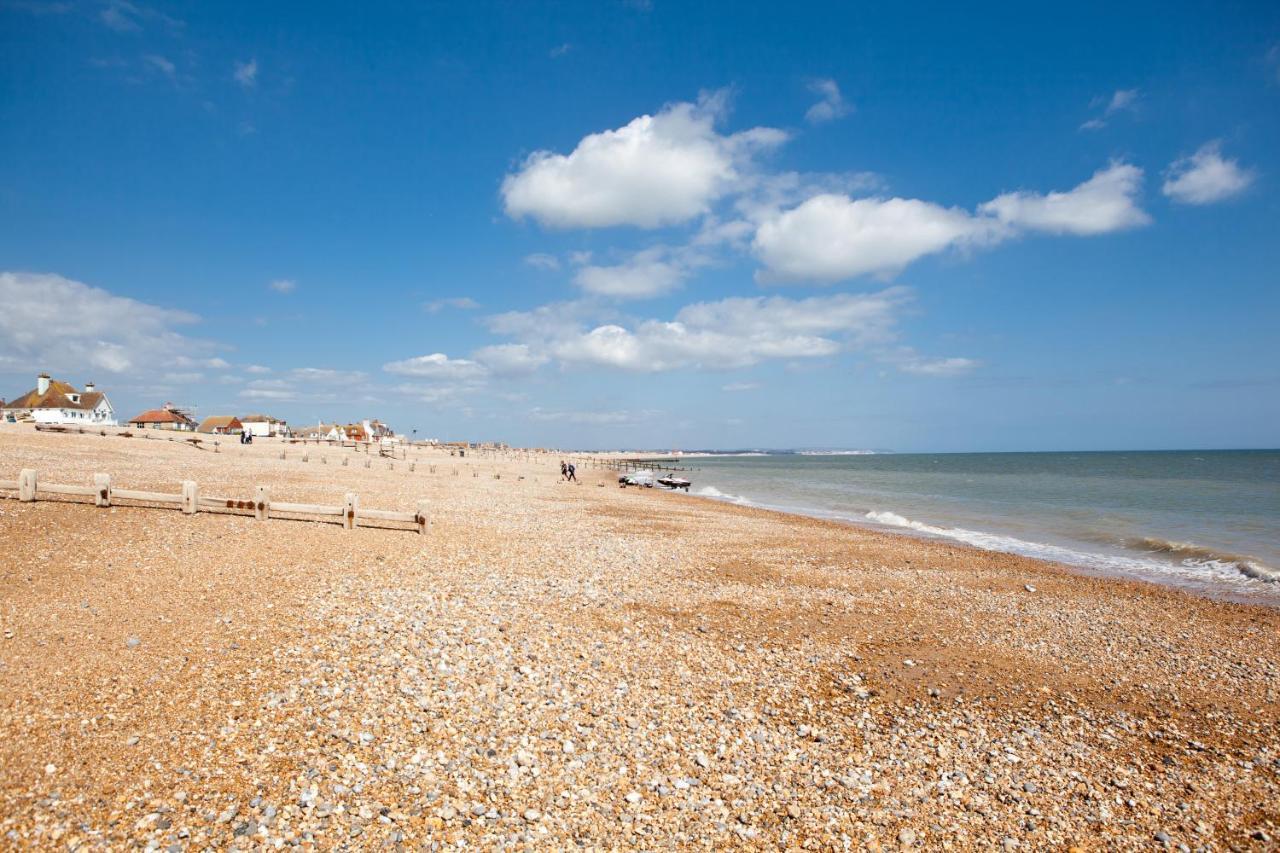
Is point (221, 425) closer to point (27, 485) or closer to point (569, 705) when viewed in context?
point (27, 485)

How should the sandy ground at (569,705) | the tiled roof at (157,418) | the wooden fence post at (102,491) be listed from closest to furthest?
the sandy ground at (569,705) < the wooden fence post at (102,491) < the tiled roof at (157,418)

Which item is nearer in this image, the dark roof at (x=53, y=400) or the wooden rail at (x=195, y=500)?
the wooden rail at (x=195, y=500)

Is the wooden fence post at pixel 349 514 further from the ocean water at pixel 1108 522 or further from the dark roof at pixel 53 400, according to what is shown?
the dark roof at pixel 53 400

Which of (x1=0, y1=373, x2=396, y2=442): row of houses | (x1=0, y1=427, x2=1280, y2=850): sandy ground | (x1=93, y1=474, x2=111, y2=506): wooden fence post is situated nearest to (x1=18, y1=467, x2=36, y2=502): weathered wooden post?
(x1=0, y1=427, x2=1280, y2=850): sandy ground

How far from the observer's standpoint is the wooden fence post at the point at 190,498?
14586mm

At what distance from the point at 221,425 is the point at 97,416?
15.4 meters

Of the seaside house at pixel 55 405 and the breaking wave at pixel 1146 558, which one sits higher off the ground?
the seaside house at pixel 55 405

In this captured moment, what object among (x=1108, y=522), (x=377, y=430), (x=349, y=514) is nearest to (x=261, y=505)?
(x=349, y=514)

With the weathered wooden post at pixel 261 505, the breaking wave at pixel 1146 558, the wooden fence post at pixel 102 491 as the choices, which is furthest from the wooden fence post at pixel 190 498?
the breaking wave at pixel 1146 558

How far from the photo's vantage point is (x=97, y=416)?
3059 inches

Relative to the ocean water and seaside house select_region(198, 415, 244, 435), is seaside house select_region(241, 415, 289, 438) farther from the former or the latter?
the ocean water

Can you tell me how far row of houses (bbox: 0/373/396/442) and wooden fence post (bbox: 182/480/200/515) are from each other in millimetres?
61342

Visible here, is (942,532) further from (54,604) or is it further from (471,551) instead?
(54,604)

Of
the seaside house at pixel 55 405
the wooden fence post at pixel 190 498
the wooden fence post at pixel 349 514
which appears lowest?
the wooden fence post at pixel 349 514
